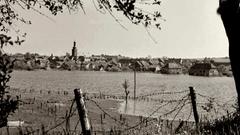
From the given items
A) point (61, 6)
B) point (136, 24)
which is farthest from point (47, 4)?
point (136, 24)

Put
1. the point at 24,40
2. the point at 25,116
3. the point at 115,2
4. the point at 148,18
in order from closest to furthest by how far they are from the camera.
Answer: the point at 24,40, the point at 115,2, the point at 148,18, the point at 25,116

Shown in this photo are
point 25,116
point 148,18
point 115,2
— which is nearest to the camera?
point 115,2

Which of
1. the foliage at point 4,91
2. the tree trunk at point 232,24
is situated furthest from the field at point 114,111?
the foliage at point 4,91

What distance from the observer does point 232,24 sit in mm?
6965

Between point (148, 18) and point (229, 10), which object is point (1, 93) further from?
point (229, 10)

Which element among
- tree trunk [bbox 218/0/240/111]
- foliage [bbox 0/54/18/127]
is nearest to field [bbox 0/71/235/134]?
tree trunk [bbox 218/0/240/111]

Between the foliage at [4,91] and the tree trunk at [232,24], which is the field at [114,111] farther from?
the foliage at [4,91]

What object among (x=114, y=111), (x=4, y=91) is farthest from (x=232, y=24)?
(x=114, y=111)

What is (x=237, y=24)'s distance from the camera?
6934mm

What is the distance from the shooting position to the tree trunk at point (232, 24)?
6.91 m

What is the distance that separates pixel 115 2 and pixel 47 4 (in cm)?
121

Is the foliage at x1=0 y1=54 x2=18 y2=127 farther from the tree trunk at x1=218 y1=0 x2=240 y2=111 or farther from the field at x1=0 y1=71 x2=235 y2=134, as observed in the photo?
the tree trunk at x1=218 y1=0 x2=240 y2=111

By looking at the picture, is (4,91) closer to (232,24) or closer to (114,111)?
(232,24)

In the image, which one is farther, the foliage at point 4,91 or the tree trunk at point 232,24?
the tree trunk at point 232,24
